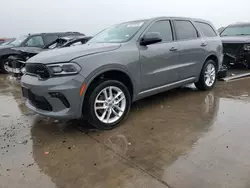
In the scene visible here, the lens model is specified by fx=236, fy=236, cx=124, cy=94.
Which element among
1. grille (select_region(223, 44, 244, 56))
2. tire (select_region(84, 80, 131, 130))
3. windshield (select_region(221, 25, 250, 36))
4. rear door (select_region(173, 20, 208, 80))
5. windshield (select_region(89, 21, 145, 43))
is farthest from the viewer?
windshield (select_region(221, 25, 250, 36))

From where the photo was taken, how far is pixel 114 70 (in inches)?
139

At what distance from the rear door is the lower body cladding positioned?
2325 mm

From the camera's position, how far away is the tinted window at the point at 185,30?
4.70 metres

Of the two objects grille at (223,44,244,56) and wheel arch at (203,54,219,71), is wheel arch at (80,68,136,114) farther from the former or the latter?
grille at (223,44,244,56)

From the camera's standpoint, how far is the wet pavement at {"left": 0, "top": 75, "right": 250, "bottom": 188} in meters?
2.37

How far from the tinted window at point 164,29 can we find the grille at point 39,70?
204 cm

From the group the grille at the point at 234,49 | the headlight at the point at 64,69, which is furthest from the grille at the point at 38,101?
the grille at the point at 234,49

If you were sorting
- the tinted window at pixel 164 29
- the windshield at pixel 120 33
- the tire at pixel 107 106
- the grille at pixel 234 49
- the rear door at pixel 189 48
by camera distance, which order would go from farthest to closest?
the grille at pixel 234 49
the rear door at pixel 189 48
the tinted window at pixel 164 29
the windshield at pixel 120 33
the tire at pixel 107 106

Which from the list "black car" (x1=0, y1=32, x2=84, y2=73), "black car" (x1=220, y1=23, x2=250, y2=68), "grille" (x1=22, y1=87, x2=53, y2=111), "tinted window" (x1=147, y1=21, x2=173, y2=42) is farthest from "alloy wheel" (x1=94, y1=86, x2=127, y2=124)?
"black car" (x1=0, y1=32, x2=84, y2=73)

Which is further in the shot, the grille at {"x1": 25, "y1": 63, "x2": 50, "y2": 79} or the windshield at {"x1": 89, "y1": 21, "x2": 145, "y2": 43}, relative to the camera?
the windshield at {"x1": 89, "y1": 21, "x2": 145, "y2": 43}

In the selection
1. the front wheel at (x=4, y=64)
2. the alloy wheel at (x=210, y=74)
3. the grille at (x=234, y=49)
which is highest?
the grille at (x=234, y=49)

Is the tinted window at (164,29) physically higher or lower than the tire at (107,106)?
higher

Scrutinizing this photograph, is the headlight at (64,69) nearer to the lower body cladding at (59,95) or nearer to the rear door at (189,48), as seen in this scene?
the lower body cladding at (59,95)

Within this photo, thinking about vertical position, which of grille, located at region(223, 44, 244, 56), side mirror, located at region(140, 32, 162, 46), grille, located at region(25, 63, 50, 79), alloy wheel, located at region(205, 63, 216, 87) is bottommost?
alloy wheel, located at region(205, 63, 216, 87)
